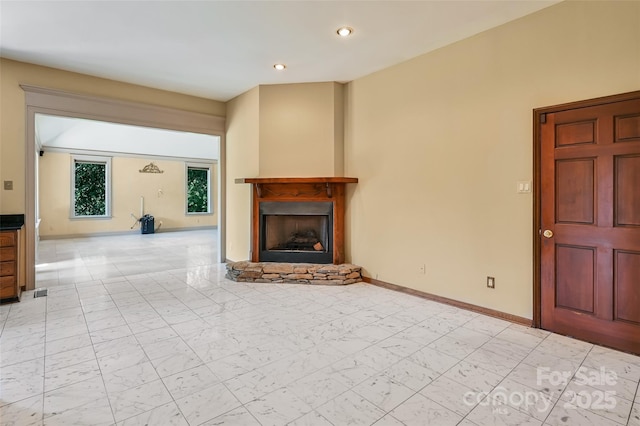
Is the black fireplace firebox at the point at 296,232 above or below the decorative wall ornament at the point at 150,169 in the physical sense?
below

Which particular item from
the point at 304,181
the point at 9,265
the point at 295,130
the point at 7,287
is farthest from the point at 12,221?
the point at 295,130

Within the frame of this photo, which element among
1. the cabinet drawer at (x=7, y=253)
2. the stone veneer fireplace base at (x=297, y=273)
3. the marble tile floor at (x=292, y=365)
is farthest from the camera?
the stone veneer fireplace base at (x=297, y=273)

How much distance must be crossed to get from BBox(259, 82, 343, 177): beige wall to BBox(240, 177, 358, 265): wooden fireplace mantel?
18 cm

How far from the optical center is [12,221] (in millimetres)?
3930

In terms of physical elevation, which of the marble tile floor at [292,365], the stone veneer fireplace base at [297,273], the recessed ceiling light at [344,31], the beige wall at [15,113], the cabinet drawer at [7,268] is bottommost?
the marble tile floor at [292,365]

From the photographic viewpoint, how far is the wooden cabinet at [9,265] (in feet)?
11.6

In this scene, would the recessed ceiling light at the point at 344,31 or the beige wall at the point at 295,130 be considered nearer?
the recessed ceiling light at the point at 344,31

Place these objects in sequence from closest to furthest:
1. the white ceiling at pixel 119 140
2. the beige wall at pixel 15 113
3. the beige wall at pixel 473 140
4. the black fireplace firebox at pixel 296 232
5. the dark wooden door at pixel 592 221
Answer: the dark wooden door at pixel 592 221
the beige wall at pixel 473 140
the beige wall at pixel 15 113
the black fireplace firebox at pixel 296 232
the white ceiling at pixel 119 140

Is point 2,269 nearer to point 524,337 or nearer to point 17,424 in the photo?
point 17,424

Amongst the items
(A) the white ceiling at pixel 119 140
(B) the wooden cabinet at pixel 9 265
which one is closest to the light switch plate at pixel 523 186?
(B) the wooden cabinet at pixel 9 265

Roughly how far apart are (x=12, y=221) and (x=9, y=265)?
65cm

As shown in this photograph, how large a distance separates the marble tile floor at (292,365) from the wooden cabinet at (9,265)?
0.27 metres

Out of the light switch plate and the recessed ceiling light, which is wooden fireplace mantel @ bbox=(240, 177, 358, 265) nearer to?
the recessed ceiling light

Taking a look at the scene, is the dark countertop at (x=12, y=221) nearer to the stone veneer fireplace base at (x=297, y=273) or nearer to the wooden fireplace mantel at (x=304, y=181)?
the stone veneer fireplace base at (x=297, y=273)
